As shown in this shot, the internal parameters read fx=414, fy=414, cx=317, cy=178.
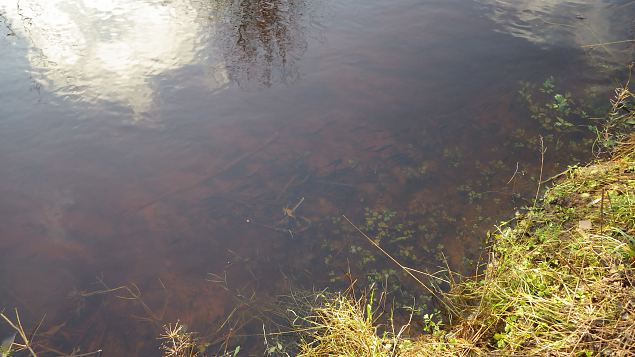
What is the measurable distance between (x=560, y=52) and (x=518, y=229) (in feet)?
10.0

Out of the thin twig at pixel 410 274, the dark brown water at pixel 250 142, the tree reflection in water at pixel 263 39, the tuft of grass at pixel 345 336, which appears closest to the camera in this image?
the tuft of grass at pixel 345 336

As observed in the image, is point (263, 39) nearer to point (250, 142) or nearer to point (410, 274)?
point (250, 142)

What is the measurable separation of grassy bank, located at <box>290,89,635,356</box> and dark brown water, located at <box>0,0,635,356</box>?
1.18ft

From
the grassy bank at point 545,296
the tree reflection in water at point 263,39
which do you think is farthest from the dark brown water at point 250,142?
the grassy bank at point 545,296

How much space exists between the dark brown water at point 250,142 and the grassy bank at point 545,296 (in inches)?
14.2

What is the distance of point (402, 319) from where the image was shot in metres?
2.83

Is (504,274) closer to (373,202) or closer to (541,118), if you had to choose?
(373,202)

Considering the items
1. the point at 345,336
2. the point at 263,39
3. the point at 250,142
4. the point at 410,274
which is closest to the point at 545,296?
the point at 410,274

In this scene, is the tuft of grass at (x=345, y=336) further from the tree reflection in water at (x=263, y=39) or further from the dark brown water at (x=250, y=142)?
the tree reflection in water at (x=263, y=39)

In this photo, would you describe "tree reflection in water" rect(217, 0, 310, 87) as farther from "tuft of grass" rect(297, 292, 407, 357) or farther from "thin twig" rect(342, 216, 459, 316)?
"tuft of grass" rect(297, 292, 407, 357)

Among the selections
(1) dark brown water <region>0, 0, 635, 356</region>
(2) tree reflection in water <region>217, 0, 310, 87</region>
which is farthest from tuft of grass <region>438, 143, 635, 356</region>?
(2) tree reflection in water <region>217, 0, 310, 87</region>

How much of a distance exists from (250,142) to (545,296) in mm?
2891

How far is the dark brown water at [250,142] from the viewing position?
10.5 feet

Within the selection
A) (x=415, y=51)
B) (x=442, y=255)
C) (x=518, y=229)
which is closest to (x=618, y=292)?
(x=518, y=229)
